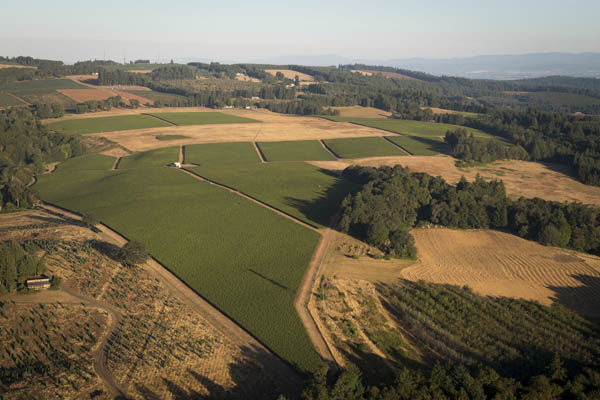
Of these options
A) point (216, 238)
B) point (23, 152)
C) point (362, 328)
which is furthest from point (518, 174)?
point (23, 152)

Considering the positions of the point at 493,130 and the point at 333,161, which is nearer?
the point at 333,161

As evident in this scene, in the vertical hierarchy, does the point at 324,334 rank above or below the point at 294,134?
below

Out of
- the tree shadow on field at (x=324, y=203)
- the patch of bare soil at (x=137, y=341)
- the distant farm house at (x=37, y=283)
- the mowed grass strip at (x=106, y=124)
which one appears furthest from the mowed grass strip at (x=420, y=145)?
the distant farm house at (x=37, y=283)

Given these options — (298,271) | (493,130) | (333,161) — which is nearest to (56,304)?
(298,271)

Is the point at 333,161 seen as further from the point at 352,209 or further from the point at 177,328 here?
the point at 177,328

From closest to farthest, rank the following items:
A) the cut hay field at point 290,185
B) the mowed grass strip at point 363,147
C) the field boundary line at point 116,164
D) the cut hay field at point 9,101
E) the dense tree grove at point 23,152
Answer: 1. the cut hay field at point 290,185
2. the dense tree grove at point 23,152
3. the field boundary line at point 116,164
4. the mowed grass strip at point 363,147
5. the cut hay field at point 9,101

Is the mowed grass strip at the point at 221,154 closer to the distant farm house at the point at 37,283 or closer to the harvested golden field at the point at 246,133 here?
the harvested golden field at the point at 246,133
